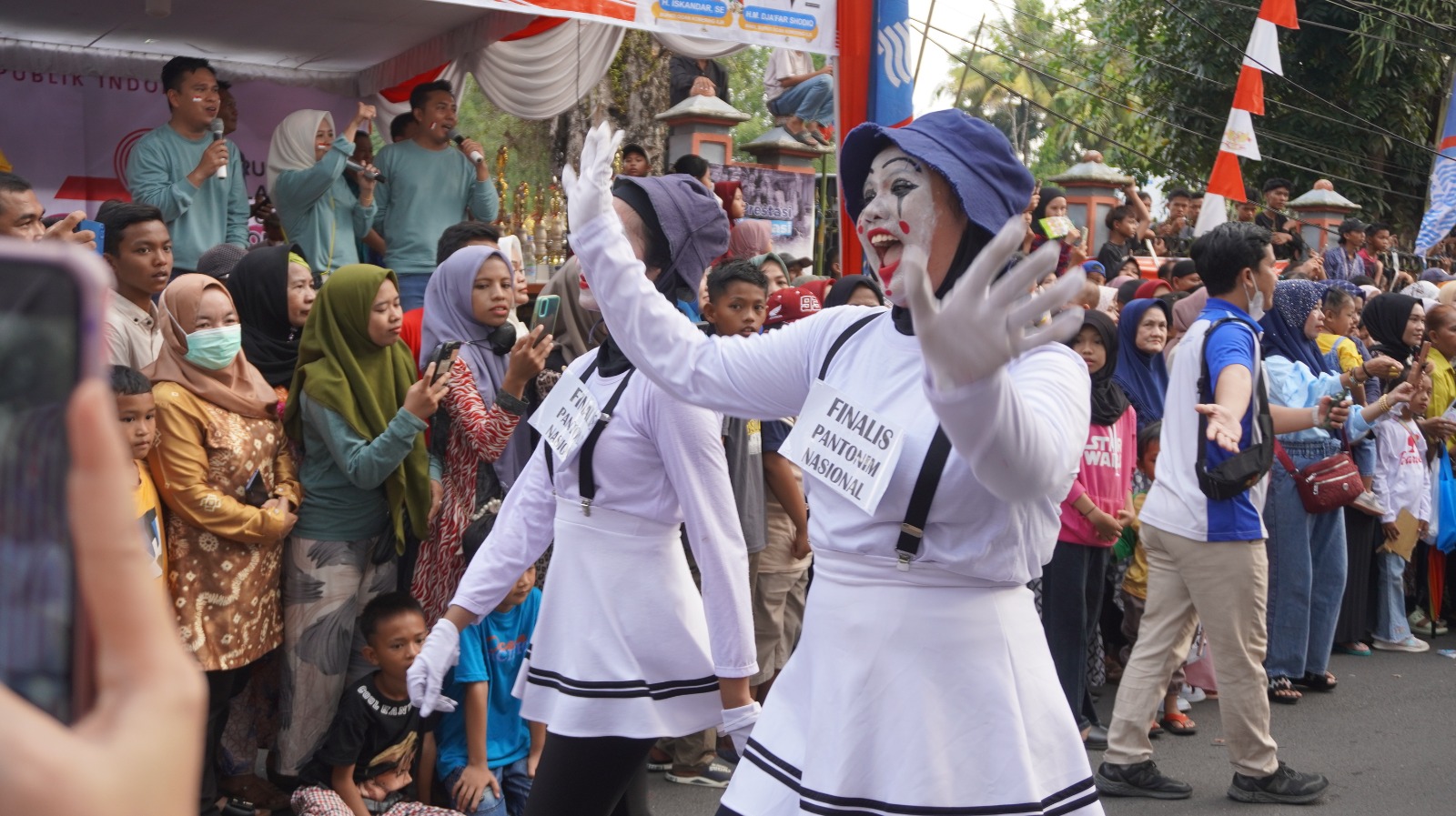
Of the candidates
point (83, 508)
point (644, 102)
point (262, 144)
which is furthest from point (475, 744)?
point (644, 102)

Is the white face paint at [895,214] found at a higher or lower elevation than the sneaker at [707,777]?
higher

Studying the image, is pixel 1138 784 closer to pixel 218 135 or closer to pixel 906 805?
pixel 906 805

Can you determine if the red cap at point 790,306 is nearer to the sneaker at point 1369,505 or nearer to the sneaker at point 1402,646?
the sneaker at point 1369,505

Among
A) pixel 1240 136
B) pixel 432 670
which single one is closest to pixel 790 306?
pixel 432 670

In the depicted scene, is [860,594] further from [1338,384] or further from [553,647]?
[1338,384]

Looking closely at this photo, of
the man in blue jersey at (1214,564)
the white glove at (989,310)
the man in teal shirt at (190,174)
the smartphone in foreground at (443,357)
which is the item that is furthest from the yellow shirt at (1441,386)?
the white glove at (989,310)

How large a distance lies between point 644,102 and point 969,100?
35325 millimetres

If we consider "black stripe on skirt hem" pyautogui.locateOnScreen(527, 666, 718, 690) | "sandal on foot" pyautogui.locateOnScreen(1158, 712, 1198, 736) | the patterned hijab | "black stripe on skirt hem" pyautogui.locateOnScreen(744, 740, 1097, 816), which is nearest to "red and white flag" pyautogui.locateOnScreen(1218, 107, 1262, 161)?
the patterned hijab

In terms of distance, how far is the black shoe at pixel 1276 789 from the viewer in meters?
5.21

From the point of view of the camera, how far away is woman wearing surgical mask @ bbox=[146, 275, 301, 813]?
4.25 meters

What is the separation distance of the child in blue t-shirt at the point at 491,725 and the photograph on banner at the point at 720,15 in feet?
10.0

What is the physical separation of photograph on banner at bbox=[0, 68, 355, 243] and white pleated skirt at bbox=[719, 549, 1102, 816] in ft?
24.7

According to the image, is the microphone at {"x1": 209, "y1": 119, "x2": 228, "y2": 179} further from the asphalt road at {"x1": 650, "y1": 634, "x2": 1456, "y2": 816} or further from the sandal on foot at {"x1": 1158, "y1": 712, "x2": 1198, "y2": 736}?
the sandal on foot at {"x1": 1158, "y1": 712, "x2": 1198, "y2": 736}

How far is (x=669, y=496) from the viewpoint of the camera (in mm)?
3314
